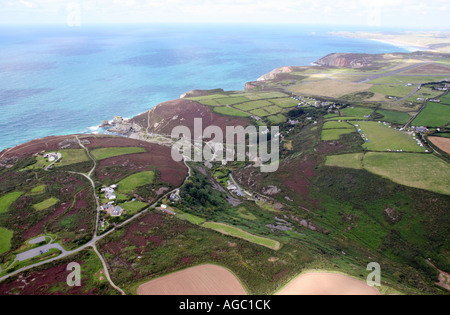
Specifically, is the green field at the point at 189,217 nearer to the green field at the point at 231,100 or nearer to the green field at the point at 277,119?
the green field at the point at 277,119

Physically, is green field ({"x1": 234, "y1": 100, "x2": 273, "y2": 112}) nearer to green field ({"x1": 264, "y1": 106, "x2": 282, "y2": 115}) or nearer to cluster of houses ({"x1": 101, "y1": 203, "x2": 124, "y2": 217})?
green field ({"x1": 264, "y1": 106, "x2": 282, "y2": 115})

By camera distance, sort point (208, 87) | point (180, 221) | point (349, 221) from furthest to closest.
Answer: point (208, 87) < point (349, 221) < point (180, 221)

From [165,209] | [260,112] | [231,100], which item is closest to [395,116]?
[260,112]

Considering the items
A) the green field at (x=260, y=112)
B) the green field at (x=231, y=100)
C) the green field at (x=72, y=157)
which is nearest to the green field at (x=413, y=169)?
the green field at (x=260, y=112)

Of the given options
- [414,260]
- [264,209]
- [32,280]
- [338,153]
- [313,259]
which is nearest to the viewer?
[32,280]

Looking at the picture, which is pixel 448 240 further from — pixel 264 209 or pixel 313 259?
pixel 264 209

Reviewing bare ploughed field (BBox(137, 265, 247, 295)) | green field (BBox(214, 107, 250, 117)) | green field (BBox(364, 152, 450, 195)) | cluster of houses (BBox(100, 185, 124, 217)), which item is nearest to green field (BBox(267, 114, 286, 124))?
green field (BBox(214, 107, 250, 117))

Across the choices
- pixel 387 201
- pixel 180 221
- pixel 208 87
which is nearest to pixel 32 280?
pixel 180 221
